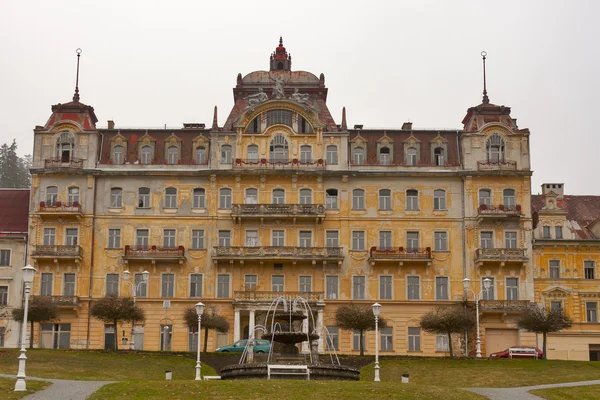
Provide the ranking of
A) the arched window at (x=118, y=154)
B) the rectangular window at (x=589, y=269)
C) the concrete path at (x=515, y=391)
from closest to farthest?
1. the concrete path at (x=515, y=391)
2. the arched window at (x=118, y=154)
3. the rectangular window at (x=589, y=269)

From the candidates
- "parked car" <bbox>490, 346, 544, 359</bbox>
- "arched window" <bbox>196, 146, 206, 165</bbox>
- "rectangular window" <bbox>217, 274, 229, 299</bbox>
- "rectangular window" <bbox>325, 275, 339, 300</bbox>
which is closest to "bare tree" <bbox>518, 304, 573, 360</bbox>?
"parked car" <bbox>490, 346, 544, 359</bbox>

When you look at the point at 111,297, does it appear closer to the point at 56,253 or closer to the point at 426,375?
the point at 56,253

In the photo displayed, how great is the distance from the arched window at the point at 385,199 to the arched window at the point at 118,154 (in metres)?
19.9

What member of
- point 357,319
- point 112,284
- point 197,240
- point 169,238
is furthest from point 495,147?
point 112,284

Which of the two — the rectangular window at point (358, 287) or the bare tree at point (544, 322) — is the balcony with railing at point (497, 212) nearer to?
the rectangular window at point (358, 287)

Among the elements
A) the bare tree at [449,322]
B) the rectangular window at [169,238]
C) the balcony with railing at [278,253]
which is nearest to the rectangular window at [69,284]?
the rectangular window at [169,238]

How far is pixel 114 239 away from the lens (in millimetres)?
76188

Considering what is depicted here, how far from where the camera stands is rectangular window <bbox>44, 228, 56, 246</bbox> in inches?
2977

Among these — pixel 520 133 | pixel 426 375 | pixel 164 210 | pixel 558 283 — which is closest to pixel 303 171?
pixel 164 210

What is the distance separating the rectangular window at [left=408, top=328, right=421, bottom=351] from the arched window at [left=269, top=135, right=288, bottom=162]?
52.1 feet

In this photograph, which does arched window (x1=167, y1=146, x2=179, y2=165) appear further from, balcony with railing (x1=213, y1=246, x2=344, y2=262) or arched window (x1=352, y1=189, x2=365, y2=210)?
arched window (x1=352, y1=189, x2=365, y2=210)

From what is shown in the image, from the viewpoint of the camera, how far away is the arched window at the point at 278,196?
76.7m

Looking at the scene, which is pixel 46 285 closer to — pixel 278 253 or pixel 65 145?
pixel 65 145

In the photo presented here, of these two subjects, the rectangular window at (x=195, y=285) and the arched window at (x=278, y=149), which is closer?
the rectangular window at (x=195, y=285)
